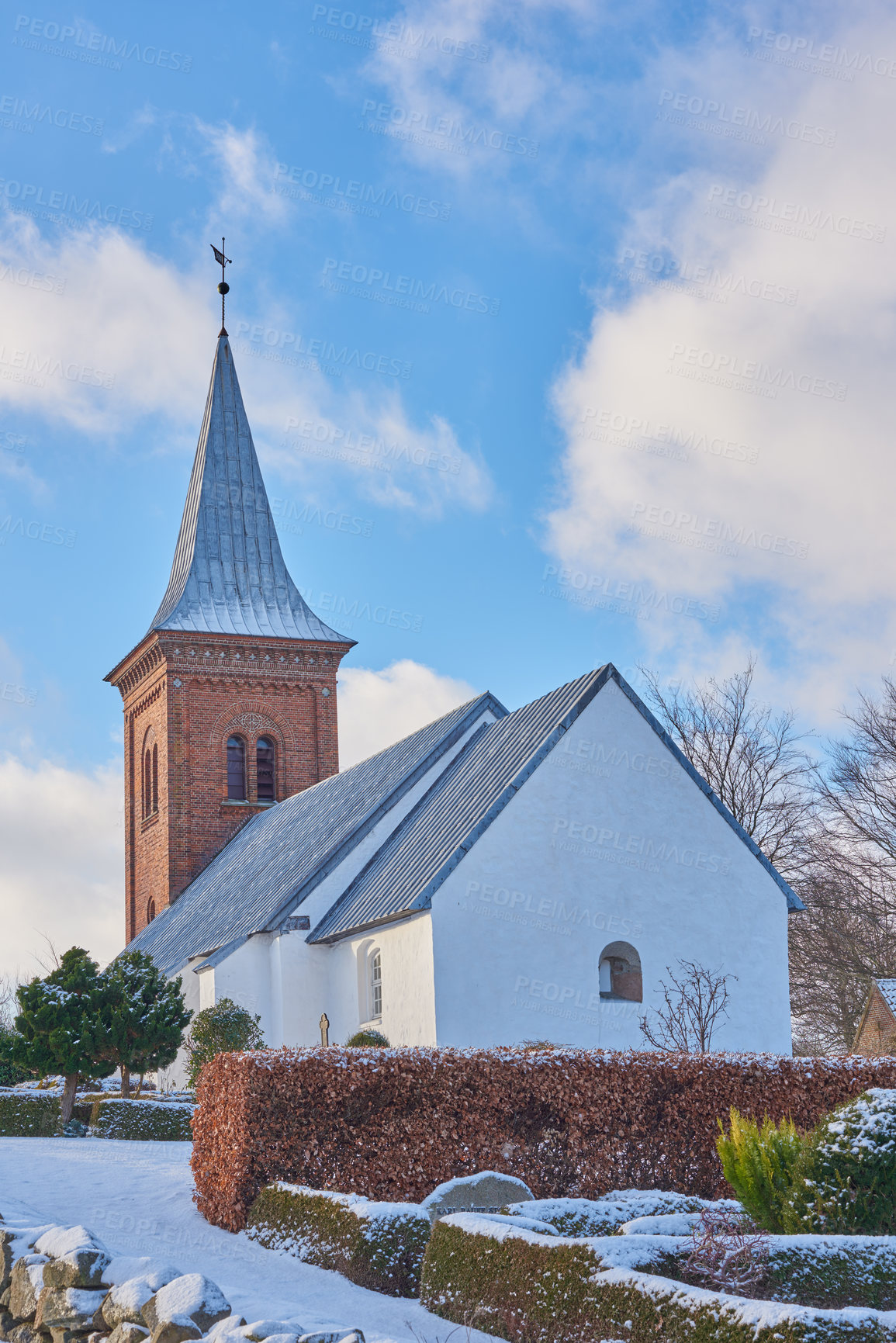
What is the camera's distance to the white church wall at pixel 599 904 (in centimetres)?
2006

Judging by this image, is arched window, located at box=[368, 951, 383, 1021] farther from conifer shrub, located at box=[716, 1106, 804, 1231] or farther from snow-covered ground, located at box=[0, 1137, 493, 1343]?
conifer shrub, located at box=[716, 1106, 804, 1231]

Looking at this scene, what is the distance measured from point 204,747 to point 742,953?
22168mm

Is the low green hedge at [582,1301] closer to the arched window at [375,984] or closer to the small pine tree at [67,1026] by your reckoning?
the small pine tree at [67,1026]

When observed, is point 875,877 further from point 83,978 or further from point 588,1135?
point 588,1135

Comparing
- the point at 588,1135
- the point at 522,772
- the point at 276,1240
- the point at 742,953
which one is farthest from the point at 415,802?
the point at 276,1240

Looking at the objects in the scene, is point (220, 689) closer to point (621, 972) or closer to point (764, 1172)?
point (621, 972)

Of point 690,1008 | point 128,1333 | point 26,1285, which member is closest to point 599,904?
point 690,1008

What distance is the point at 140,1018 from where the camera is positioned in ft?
71.8

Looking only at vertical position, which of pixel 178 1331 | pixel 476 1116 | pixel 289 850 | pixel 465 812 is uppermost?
pixel 289 850

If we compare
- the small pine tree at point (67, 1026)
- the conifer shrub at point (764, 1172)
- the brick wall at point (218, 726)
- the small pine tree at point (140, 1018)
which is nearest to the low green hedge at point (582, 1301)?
the conifer shrub at point (764, 1172)

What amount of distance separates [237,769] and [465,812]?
1928cm

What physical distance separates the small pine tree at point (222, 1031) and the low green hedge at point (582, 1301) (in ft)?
53.9

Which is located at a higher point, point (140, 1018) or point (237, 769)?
point (237, 769)

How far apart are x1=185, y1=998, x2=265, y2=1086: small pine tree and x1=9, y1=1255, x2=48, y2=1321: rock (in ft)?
55.6
